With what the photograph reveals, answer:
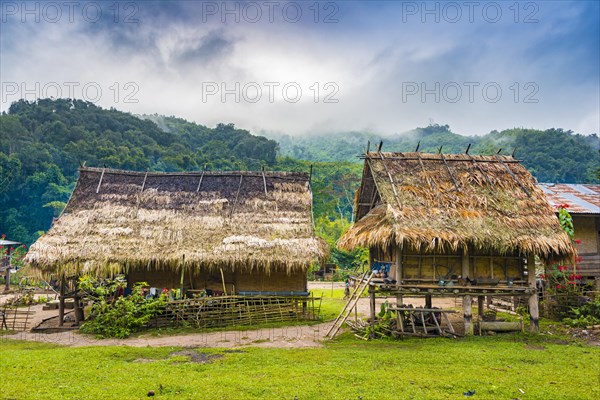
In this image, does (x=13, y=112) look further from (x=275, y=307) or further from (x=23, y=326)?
(x=275, y=307)

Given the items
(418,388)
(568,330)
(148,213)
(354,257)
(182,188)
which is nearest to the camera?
(418,388)

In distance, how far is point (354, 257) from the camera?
38781mm

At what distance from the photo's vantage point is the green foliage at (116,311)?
13.9m

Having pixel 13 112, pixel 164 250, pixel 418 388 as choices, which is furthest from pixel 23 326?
pixel 13 112

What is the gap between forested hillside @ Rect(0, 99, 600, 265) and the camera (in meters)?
47.4

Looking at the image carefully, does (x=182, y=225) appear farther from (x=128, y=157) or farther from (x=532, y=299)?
(x=128, y=157)

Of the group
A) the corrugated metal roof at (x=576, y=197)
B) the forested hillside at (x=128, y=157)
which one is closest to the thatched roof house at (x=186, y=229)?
the corrugated metal roof at (x=576, y=197)

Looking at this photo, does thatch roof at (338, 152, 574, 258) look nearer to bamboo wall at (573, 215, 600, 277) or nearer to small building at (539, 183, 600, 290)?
small building at (539, 183, 600, 290)

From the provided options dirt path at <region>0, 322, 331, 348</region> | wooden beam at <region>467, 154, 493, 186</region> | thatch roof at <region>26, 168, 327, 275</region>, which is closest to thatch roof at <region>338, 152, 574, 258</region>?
wooden beam at <region>467, 154, 493, 186</region>

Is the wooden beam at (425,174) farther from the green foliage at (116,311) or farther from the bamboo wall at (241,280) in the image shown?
the green foliage at (116,311)

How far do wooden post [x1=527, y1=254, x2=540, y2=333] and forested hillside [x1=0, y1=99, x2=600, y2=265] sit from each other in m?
24.4

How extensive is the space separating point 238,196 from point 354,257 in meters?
22.2

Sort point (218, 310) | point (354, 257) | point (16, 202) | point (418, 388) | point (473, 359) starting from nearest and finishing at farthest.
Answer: point (418, 388), point (473, 359), point (218, 310), point (354, 257), point (16, 202)

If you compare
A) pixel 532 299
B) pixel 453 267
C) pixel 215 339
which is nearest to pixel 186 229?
pixel 215 339
